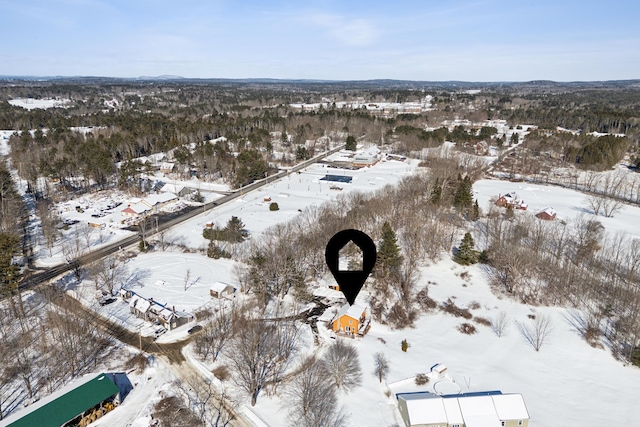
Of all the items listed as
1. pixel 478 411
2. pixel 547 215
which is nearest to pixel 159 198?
pixel 478 411

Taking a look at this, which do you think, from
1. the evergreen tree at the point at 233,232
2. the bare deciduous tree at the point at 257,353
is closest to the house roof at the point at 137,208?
the evergreen tree at the point at 233,232

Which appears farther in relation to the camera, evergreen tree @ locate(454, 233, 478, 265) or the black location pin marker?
evergreen tree @ locate(454, 233, 478, 265)

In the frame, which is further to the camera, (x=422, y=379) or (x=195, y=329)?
(x=195, y=329)

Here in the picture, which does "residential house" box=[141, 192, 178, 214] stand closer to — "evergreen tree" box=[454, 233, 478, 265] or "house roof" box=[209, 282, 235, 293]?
"house roof" box=[209, 282, 235, 293]

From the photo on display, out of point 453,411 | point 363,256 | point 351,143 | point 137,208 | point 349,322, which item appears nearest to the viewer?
point 363,256

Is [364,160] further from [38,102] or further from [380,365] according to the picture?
[38,102]

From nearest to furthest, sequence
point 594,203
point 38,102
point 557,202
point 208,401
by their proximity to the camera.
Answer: point 208,401 → point 594,203 → point 557,202 → point 38,102

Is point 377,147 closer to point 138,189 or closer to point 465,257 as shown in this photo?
point 138,189

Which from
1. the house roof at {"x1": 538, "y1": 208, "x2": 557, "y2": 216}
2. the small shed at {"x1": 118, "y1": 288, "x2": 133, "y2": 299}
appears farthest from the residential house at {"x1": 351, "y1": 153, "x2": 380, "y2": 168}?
the small shed at {"x1": 118, "y1": 288, "x2": 133, "y2": 299}
